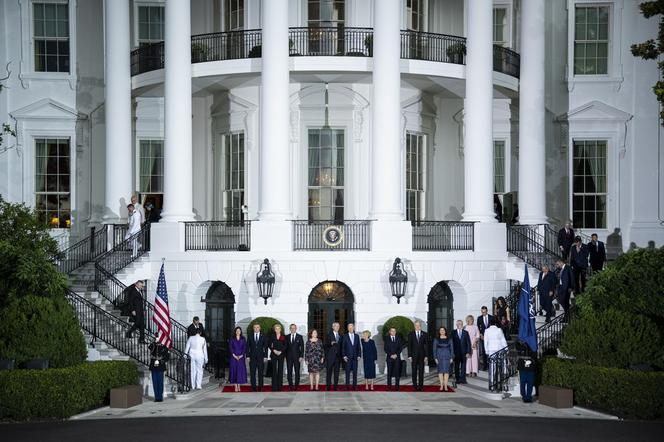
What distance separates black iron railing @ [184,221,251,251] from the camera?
35188mm

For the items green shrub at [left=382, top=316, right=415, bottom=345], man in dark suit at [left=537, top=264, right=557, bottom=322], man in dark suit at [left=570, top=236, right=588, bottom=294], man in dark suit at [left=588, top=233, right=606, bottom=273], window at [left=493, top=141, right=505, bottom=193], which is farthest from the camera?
window at [left=493, top=141, right=505, bottom=193]

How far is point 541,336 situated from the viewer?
3052 centimetres

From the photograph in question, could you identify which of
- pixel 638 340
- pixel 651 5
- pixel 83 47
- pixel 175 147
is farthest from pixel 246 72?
pixel 638 340

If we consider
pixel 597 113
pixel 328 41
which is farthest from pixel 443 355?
pixel 597 113

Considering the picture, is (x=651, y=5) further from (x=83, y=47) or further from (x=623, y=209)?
(x=83, y=47)

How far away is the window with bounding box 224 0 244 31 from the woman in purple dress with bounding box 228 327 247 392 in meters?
12.9

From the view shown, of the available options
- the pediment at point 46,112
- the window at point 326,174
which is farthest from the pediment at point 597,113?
the pediment at point 46,112

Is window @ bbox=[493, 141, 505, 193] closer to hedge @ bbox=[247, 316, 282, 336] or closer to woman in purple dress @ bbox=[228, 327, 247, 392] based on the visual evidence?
hedge @ bbox=[247, 316, 282, 336]

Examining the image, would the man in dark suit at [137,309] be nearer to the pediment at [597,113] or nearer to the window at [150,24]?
the window at [150,24]

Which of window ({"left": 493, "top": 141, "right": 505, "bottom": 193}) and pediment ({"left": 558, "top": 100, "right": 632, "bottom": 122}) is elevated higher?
pediment ({"left": 558, "top": 100, "right": 632, "bottom": 122})

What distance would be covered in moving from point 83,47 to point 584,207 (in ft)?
59.2

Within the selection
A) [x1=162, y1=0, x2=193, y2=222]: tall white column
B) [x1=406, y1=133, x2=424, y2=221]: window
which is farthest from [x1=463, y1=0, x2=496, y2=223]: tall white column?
[x1=162, y1=0, x2=193, y2=222]: tall white column

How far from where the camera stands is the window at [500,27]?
134 ft

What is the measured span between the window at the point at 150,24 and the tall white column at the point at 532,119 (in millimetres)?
12288
